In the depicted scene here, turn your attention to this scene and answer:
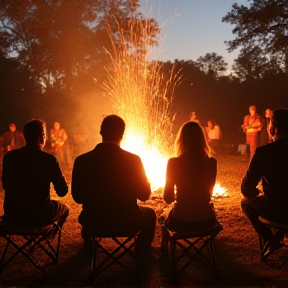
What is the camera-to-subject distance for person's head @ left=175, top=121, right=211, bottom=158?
3961mm

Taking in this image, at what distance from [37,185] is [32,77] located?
22.2m

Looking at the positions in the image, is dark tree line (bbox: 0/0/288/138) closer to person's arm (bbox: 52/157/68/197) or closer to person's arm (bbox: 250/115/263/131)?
person's arm (bbox: 250/115/263/131)

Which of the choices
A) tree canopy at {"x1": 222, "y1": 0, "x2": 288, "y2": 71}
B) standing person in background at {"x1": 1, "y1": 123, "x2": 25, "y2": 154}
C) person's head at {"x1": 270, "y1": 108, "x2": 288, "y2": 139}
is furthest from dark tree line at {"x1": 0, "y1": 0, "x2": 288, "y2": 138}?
person's head at {"x1": 270, "y1": 108, "x2": 288, "y2": 139}

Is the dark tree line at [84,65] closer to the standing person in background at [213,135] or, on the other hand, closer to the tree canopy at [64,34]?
the tree canopy at [64,34]

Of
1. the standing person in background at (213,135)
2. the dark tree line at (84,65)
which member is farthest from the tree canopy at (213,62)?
the standing person in background at (213,135)

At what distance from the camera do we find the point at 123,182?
3.81m

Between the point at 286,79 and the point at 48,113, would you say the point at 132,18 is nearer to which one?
the point at 48,113

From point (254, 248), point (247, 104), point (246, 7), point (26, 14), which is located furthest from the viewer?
point (247, 104)

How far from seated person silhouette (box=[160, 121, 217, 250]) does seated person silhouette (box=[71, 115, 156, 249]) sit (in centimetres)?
36

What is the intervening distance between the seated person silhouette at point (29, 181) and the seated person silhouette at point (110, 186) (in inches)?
14.9

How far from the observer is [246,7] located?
18.9 metres

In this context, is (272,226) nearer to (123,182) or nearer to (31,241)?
(123,182)

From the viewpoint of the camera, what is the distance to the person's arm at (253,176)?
403 centimetres

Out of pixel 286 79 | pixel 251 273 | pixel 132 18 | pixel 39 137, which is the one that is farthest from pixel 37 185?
pixel 286 79
